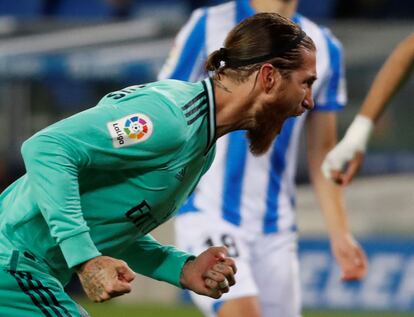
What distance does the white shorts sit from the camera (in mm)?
6578

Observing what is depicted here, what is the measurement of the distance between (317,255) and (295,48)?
9.38m

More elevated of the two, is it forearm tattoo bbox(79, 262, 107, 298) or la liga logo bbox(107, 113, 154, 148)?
la liga logo bbox(107, 113, 154, 148)

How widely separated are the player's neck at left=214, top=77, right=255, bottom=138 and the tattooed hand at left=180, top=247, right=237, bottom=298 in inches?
18.0

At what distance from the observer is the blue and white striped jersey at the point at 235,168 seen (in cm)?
669

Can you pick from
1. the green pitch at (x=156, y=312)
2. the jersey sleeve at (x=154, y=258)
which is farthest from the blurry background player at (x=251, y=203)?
the green pitch at (x=156, y=312)

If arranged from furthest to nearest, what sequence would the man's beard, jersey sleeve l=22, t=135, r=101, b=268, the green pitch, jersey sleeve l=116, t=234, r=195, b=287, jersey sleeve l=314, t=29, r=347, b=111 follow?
1. the green pitch
2. jersey sleeve l=314, t=29, r=347, b=111
3. jersey sleeve l=116, t=234, r=195, b=287
4. the man's beard
5. jersey sleeve l=22, t=135, r=101, b=268

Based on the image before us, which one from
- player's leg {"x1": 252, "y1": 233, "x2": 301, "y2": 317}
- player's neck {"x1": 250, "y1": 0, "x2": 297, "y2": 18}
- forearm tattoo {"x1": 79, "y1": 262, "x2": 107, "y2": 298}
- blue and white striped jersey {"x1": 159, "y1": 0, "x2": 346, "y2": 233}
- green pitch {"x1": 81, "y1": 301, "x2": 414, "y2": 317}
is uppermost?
forearm tattoo {"x1": 79, "y1": 262, "x2": 107, "y2": 298}

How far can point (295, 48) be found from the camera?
15.5ft

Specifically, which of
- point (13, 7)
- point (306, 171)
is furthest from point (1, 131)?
point (13, 7)

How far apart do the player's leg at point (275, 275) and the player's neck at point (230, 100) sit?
6.75 feet

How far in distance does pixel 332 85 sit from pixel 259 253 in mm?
990

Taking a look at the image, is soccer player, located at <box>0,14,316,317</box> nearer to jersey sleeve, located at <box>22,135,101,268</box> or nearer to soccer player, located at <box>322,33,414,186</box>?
jersey sleeve, located at <box>22,135,101,268</box>

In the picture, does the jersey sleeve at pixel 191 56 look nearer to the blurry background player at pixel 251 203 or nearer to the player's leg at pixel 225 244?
the blurry background player at pixel 251 203

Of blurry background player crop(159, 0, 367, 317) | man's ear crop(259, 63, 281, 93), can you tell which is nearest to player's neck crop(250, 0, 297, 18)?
blurry background player crop(159, 0, 367, 317)
